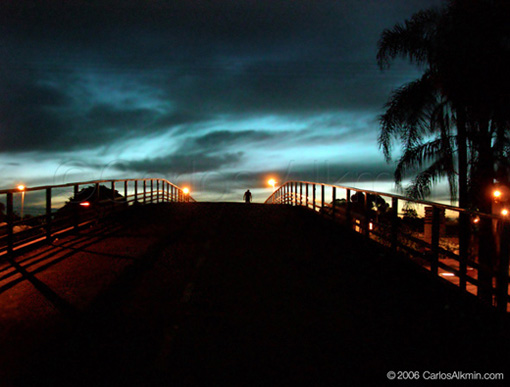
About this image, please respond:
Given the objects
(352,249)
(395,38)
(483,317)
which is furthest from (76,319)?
(395,38)

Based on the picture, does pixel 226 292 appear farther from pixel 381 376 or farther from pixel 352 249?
pixel 352 249

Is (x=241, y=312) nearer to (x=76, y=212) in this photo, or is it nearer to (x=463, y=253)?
(x=463, y=253)

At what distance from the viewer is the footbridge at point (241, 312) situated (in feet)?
15.2

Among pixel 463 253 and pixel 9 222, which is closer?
pixel 463 253

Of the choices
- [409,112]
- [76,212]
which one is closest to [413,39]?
[409,112]

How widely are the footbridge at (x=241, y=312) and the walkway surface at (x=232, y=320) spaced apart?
0.02m

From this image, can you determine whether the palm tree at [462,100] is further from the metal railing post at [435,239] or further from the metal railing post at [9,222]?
the metal railing post at [9,222]

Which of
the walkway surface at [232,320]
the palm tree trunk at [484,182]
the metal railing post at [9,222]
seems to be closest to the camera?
the walkway surface at [232,320]

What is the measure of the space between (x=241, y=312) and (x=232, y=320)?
13.4 inches

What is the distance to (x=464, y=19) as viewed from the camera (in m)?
15.6

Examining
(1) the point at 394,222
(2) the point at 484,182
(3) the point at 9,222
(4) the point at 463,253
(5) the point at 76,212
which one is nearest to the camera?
(4) the point at 463,253

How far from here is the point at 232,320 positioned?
6.00 m

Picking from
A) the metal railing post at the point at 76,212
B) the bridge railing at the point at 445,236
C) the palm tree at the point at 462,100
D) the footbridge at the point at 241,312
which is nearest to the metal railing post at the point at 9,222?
the footbridge at the point at 241,312

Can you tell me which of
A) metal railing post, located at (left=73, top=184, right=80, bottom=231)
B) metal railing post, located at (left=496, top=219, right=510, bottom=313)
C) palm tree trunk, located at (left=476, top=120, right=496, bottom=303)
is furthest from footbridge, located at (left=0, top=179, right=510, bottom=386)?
palm tree trunk, located at (left=476, top=120, right=496, bottom=303)
